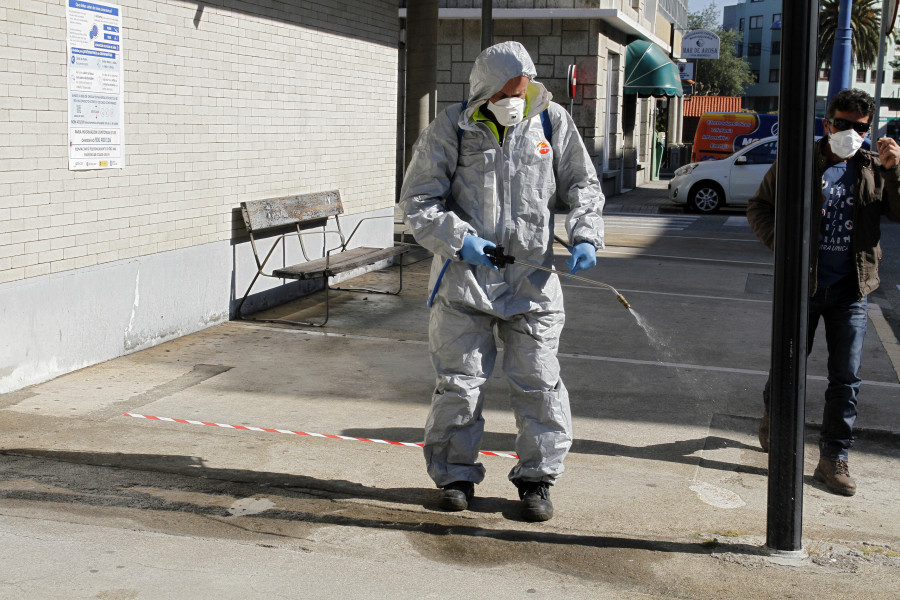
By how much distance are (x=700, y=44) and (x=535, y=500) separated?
1368 inches

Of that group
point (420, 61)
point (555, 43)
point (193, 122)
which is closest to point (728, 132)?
point (555, 43)

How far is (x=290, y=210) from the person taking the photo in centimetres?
932

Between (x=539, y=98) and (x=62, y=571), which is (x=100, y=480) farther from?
(x=539, y=98)

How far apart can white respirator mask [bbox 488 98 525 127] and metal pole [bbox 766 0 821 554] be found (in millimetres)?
1017

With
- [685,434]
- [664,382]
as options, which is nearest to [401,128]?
[664,382]

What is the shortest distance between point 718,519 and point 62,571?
265cm

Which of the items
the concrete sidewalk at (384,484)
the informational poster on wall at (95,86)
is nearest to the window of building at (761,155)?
the concrete sidewalk at (384,484)

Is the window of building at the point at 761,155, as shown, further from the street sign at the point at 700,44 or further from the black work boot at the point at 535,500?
the street sign at the point at 700,44

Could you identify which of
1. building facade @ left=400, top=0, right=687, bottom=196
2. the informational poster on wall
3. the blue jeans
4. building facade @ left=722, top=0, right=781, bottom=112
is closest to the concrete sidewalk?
the blue jeans

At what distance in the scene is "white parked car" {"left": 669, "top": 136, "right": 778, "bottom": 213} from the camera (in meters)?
19.7

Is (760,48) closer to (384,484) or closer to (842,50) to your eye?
(842,50)

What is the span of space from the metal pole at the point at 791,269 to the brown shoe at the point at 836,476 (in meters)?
1.00

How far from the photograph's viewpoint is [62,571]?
11.9 ft

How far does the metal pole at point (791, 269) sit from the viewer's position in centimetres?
362
